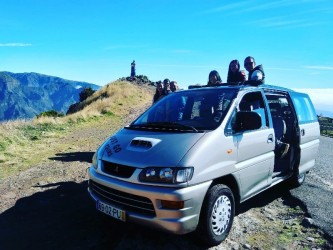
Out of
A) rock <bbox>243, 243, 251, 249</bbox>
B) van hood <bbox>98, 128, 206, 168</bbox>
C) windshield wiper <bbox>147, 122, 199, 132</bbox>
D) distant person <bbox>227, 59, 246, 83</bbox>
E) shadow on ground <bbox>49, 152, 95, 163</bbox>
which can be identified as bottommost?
rock <bbox>243, 243, 251, 249</bbox>

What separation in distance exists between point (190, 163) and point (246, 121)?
47.7 inches

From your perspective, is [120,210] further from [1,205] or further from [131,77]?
[131,77]

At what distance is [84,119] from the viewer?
725 inches

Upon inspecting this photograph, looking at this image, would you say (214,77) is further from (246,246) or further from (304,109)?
(246,246)

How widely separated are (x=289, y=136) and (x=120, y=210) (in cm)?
388

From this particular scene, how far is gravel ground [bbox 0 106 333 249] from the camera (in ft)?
13.4

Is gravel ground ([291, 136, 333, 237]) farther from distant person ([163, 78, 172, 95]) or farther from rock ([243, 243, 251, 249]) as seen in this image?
distant person ([163, 78, 172, 95])

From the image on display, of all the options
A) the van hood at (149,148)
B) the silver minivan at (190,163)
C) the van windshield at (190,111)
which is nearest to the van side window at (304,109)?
the silver minivan at (190,163)

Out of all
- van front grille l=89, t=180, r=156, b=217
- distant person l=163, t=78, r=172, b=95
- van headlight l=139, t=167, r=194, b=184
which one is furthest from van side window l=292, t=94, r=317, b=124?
van front grille l=89, t=180, r=156, b=217

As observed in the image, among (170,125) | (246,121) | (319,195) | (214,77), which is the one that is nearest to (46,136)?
(214,77)

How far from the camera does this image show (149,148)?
3838 millimetres

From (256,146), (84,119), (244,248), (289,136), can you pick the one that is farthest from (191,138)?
(84,119)

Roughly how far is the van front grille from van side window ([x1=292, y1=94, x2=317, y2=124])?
12.7ft

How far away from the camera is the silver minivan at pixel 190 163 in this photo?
11.5 feet
